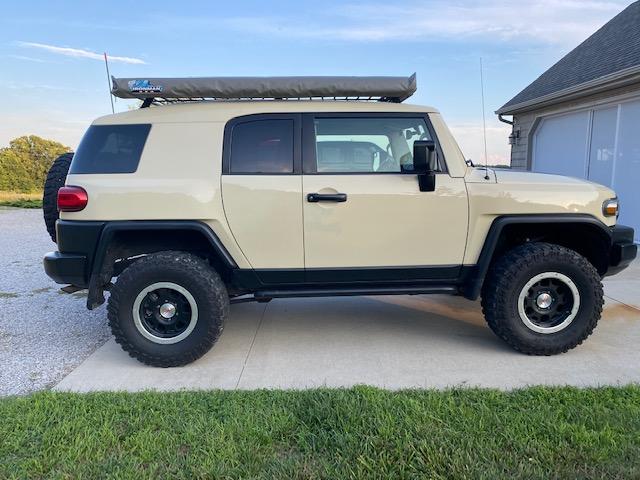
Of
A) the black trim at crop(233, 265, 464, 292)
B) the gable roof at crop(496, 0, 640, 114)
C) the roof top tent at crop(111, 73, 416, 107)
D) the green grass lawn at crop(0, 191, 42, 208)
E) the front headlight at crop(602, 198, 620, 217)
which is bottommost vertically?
the green grass lawn at crop(0, 191, 42, 208)

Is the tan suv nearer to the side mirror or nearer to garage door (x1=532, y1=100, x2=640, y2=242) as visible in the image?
the side mirror

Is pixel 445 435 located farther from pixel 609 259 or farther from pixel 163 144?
pixel 163 144

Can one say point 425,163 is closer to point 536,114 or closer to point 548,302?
point 548,302

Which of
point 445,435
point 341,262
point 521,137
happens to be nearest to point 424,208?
point 341,262

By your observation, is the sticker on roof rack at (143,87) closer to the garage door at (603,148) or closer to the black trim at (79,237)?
the black trim at (79,237)

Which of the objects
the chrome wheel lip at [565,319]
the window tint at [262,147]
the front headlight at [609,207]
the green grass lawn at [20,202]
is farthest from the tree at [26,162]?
the front headlight at [609,207]

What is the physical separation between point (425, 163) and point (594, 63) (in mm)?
8384

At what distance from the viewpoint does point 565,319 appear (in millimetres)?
3824

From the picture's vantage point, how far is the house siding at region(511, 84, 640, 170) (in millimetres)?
8336

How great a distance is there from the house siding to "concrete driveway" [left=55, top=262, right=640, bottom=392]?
4.91 metres

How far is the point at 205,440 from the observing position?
8.34 feet

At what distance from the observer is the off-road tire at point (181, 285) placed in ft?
11.9

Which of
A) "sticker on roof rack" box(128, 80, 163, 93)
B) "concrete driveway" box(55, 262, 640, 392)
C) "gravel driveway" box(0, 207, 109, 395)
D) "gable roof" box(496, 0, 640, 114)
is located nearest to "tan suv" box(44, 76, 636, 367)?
"sticker on roof rack" box(128, 80, 163, 93)

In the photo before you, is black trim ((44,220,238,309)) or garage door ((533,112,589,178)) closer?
black trim ((44,220,238,309))
